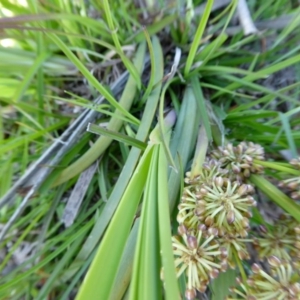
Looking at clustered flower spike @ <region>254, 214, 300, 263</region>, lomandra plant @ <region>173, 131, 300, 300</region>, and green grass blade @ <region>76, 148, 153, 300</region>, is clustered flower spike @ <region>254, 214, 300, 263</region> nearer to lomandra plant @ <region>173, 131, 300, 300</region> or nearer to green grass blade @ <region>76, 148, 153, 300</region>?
lomandra plant @ <region>173, 131, 300, 300</region>

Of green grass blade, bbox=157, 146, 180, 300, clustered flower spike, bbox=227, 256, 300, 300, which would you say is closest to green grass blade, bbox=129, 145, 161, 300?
green grass blade, bbox=157, 146, 180, 300

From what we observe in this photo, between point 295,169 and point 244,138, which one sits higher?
point 244,138

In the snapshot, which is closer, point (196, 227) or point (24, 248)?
point (196, 227)

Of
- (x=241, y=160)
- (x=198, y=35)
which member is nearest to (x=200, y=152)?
(x=241, y=160)

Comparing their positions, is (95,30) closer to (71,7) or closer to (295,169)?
(71,7)

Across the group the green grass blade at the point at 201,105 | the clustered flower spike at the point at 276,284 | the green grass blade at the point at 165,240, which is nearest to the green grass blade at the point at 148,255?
the green grass blade at the point at 165,240

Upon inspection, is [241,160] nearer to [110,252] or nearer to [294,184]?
[294,184]

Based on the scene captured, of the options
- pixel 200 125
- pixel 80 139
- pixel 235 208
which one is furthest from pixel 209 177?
pixel 80 139
